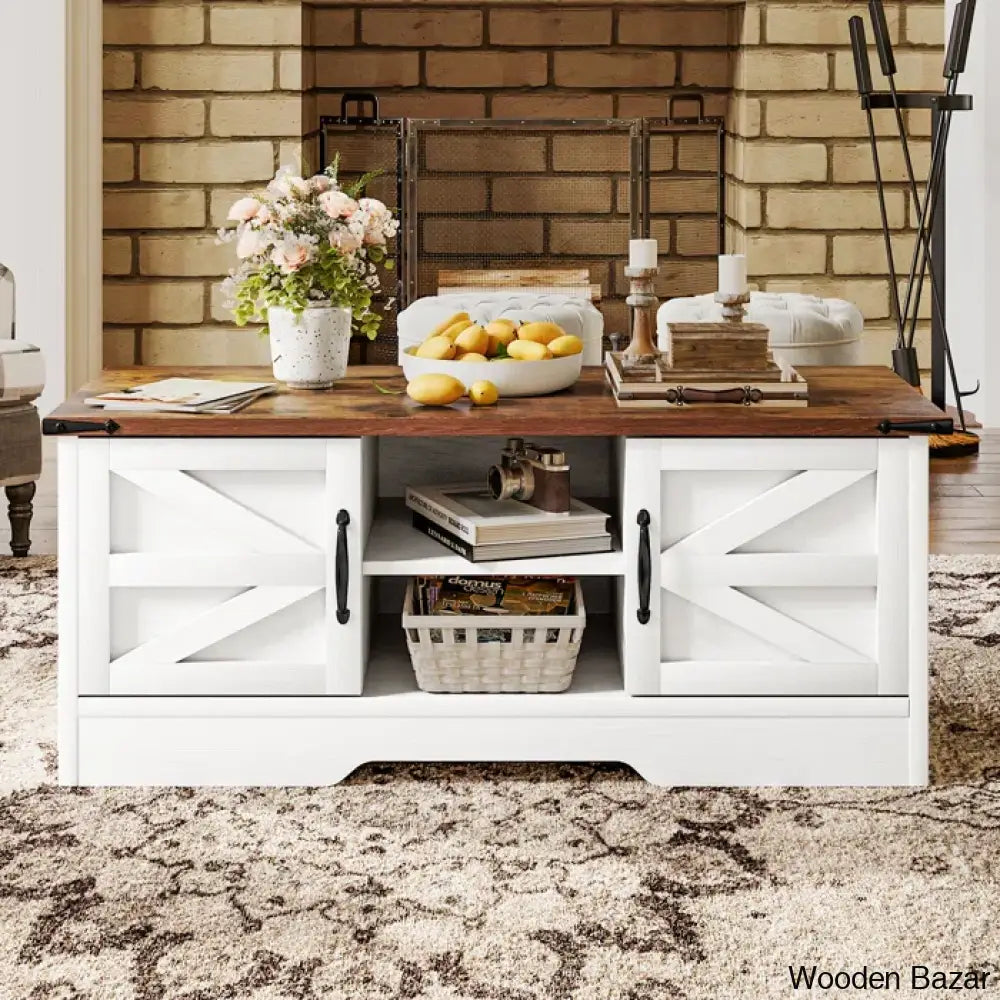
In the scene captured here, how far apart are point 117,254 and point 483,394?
338 centimetres

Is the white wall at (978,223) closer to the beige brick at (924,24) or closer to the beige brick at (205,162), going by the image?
the beige brick at (924,24)

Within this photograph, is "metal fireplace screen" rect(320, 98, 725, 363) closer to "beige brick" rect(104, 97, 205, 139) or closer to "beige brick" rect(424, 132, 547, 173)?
"beige brick" rect(424, 132, 547, 173)

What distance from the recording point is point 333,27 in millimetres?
5781

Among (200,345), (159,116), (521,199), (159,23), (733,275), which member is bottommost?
(200,345)

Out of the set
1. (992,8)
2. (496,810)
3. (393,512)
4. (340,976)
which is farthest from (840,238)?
(340,976)

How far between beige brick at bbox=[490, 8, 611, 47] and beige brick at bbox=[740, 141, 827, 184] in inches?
28.5

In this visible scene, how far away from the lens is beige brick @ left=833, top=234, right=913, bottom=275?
558 centimetres

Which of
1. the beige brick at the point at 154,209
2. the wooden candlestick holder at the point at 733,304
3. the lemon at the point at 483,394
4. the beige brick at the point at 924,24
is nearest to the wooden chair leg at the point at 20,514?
the beige brick at the point at 154,209

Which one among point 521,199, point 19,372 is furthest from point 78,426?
point 521,199

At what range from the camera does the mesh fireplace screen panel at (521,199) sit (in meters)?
5.62

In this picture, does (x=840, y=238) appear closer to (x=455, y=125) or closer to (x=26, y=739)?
(x=455, y=125)

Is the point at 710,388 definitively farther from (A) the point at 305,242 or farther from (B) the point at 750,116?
(B) the point at 750,116

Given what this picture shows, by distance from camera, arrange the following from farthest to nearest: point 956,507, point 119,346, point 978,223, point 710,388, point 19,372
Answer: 1. point 978,223
2. point 119,346
3. point 956,507
4. point 19,372
5. point 710,388

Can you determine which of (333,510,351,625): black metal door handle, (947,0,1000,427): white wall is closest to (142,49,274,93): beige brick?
(947,0,1000,427): white wall
